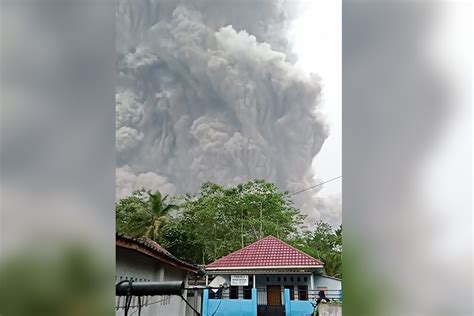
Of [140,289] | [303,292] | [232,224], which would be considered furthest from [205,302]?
[140,289]

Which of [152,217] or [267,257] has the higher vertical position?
[152,217]

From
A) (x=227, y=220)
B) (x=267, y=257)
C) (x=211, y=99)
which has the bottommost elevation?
(x=267, y=257)

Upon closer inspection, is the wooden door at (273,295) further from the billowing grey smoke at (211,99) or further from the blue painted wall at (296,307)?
the billowing grey smoke at (211,99)
